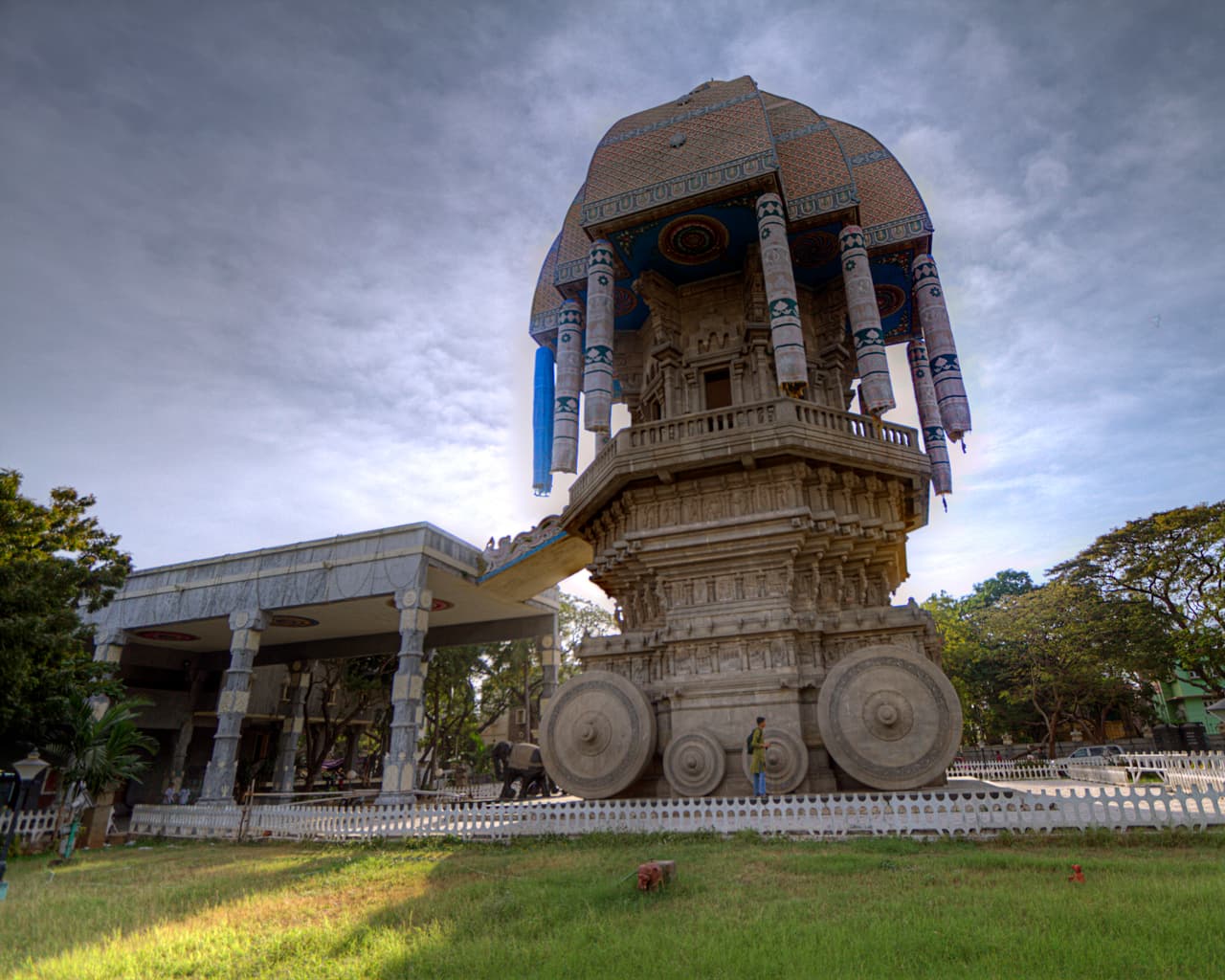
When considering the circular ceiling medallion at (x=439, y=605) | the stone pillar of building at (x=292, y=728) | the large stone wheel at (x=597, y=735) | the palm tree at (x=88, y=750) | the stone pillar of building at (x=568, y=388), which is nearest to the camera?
the large stone wheel at (x=597, y=735)

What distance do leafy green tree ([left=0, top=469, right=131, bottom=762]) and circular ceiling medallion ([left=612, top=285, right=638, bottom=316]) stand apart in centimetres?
1504

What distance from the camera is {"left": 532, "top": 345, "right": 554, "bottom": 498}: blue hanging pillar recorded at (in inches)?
824

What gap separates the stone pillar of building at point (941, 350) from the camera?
57.7 feet

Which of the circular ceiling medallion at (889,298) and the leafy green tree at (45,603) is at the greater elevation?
the circular ceiling medallion at (889,298)

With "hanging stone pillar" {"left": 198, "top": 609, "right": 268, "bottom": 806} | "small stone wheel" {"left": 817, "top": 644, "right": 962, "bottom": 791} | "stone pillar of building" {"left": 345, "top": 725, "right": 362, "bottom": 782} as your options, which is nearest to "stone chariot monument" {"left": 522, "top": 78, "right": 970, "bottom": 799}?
"small stone wheel" {"left": 817, "top": 644, "right": 962, "bottom": 791}

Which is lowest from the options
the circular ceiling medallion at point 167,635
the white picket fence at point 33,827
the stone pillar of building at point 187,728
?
the white picket fence at point 33,827

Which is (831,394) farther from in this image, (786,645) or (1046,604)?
(1046,604)

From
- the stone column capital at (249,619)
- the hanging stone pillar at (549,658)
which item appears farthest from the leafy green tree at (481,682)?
the stone column capital at (249,619)

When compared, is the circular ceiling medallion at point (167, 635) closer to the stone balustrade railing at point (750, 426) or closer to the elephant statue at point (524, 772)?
the elephant statue at point (524, 772)

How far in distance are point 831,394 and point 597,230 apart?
24.6 ft

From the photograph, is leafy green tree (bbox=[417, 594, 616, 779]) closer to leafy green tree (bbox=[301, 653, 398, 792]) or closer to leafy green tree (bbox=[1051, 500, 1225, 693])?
leafy green tree (bbox=[301, 653, 398, 792])

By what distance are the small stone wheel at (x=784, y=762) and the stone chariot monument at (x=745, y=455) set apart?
0.04 metres

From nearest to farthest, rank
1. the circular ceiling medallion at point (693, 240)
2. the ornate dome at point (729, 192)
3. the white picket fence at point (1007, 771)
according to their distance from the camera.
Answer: the ornate dome at point (729, 192) → the circular ceiling medallion at point (693, 240) → the white picket fence at point (1007, 771)

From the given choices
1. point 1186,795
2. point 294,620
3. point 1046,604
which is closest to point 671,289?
point 1186,795
